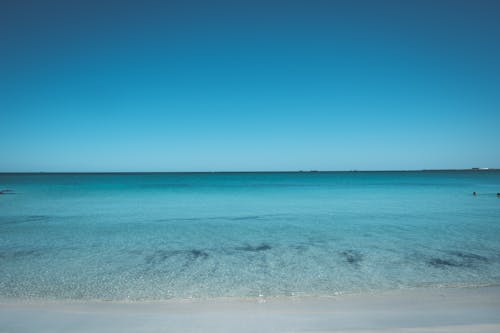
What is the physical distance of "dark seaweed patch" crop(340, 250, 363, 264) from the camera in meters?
10.4

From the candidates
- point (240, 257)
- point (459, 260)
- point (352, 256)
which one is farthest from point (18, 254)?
point (459, 260)

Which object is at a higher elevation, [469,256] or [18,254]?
[469,256]

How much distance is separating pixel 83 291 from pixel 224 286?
3.68 m

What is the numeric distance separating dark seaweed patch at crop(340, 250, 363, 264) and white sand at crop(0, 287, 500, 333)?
8.91ft

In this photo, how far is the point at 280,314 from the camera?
6344mm

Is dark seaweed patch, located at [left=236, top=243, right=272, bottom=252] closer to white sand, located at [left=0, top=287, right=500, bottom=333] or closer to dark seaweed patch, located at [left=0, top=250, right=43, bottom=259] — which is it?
white sand, located at [left=0, top=287, right=500, bottom=333]

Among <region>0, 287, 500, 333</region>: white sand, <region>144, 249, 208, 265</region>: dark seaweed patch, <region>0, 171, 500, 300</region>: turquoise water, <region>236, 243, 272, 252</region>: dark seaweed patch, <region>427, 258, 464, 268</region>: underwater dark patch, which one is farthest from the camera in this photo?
<region>236, 243, 272, 252</region>: dark seaweed patch

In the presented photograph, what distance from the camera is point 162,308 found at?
677 cm

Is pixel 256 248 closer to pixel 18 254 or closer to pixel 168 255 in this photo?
pixel 168 255

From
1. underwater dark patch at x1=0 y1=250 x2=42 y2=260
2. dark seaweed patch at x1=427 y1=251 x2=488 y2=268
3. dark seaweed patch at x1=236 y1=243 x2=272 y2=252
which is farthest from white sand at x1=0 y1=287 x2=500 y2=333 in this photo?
underwater dark patch at x1=0 y1=250 x2=42 y2=260

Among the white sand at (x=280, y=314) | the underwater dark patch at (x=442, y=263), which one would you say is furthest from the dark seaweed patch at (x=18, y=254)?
the underwater dark patch at (x=442, y=263)

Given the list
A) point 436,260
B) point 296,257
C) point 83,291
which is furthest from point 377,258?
point 83,291

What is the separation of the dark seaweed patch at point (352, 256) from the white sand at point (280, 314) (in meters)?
2.72

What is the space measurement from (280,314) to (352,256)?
5.58 meters
